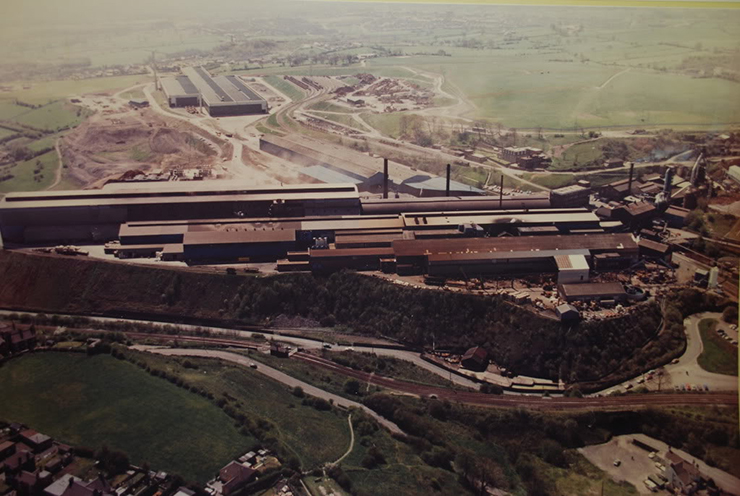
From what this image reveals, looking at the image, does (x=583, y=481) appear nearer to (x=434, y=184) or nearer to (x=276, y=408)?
(x=276, y=408)

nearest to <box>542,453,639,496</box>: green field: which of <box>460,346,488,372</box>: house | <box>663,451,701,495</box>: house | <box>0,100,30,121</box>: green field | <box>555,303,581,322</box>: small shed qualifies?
<box>663,451,701,495</box>: house

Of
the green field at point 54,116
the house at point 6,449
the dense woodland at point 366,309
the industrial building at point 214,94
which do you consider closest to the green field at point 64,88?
the green field at point 54,116

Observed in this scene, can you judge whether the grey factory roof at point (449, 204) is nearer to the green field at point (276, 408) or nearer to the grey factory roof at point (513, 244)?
the grey factory roof at point (513, 244)

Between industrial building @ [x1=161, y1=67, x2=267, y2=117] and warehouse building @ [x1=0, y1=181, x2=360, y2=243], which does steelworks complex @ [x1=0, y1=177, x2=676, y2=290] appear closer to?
warehouse building @ [x1=0, y1=181, x2=360, y2=243]

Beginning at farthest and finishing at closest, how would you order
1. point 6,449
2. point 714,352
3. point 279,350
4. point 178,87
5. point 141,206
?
point 178,87 → point 141,206 → point 279,350 → point 714,352 → point 6,449

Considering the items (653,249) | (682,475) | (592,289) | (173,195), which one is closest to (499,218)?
(592,289)

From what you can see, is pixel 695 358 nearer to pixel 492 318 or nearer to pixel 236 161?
pixel 492 318
